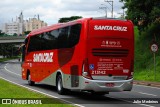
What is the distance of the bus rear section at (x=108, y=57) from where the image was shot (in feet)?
57.5

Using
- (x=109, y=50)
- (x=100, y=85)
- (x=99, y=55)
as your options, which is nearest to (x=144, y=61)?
(x=109, y=50)

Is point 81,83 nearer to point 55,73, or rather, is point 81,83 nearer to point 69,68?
point 69,68

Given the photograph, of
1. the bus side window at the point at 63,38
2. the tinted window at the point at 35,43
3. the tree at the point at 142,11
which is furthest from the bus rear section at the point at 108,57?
the tree at the point at 142,11

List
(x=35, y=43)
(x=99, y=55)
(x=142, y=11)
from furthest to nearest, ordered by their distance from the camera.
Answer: (x=142, y=11)
(x=35, y=43)
(x=99, y=55)

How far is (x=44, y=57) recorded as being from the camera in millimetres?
23562

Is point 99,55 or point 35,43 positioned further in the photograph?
point 35,43

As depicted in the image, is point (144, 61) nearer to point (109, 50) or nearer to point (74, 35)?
point (74, 35)

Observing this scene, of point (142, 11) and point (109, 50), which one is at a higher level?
point (142, 11)

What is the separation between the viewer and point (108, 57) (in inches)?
699

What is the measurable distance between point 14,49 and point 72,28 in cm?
16908

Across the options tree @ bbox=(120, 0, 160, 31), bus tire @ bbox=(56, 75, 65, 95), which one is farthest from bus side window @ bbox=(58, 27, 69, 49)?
tree @ bbox=(120, 0, 160, 31)

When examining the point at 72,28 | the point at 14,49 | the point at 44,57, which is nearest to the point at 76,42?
the point at 72,28

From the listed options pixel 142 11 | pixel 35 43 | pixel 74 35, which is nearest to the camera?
pixel 74 35

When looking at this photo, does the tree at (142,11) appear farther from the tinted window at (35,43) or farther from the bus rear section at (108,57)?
the bus rear section at (108,57)
